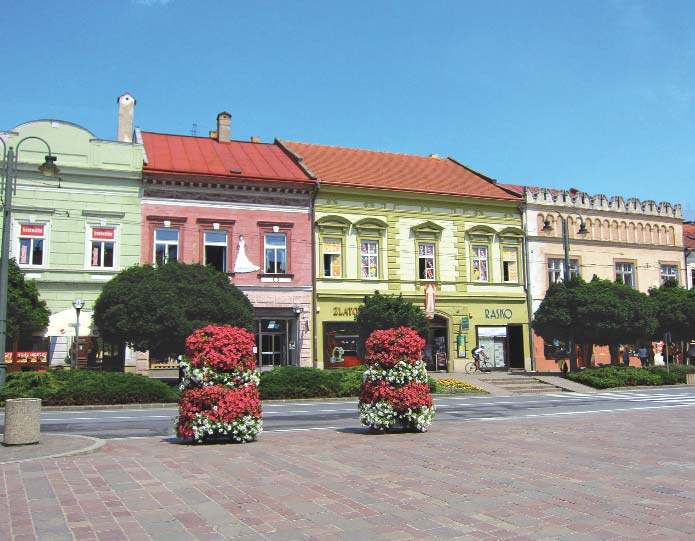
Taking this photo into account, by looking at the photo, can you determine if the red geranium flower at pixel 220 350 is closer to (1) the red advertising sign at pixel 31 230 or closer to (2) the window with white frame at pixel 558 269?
(1) the red advertising sign at pixel 31 230

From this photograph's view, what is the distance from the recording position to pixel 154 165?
3150 cm

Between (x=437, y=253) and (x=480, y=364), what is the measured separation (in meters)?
6.42

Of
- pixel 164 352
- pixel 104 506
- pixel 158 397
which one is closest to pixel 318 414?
pixel 158 397

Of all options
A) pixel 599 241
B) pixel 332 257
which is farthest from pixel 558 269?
pixel 332 257

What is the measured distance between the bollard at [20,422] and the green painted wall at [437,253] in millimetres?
22207

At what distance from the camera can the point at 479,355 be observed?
36031 millimetres

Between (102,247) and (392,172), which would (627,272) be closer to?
(392,172)

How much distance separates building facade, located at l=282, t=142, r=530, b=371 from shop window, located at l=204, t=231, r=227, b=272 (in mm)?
4600

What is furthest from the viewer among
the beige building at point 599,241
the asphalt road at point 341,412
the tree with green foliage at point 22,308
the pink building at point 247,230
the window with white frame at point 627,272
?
the window with white frame at point 627,272

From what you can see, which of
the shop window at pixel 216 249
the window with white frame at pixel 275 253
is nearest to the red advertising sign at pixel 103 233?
the shop window at pixel 216 249

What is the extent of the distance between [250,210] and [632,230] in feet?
81.3

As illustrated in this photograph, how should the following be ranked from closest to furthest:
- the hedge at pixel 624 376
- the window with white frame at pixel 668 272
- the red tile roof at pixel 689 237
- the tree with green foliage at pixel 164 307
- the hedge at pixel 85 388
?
the hedge at pixel 85 388 → the tree with green foliage at pixel 164 307 → the hedge at pixel 624 376 → the window with white frame at pixel 668 272 → the red tile roof at pixel 689 237

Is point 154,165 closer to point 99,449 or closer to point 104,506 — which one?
point 99,449

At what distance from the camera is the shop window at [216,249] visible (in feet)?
104
